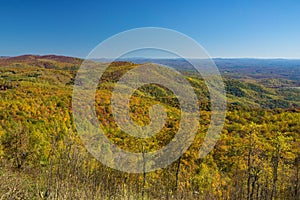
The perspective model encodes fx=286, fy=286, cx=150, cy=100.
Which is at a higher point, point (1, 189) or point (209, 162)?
point (1, 189)

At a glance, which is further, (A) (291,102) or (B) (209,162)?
(A) (291,102)

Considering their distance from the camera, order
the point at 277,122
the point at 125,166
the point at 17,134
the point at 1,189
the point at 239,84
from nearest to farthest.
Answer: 1. the point at 1,189
2. the point at 125,166
3. the point at 17,134
4. the point at 277,122
5. the point at 239,84

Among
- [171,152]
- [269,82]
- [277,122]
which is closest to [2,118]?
[171,152]

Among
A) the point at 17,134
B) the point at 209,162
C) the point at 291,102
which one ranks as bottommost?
the point at 291,102

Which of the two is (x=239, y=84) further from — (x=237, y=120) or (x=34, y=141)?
(x=34, y=141)

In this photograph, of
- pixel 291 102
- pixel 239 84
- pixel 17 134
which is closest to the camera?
pixel 17 134

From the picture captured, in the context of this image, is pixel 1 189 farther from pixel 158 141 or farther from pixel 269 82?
pixel 269 82

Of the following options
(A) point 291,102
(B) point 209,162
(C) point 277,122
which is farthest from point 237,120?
(A) point 291,102
